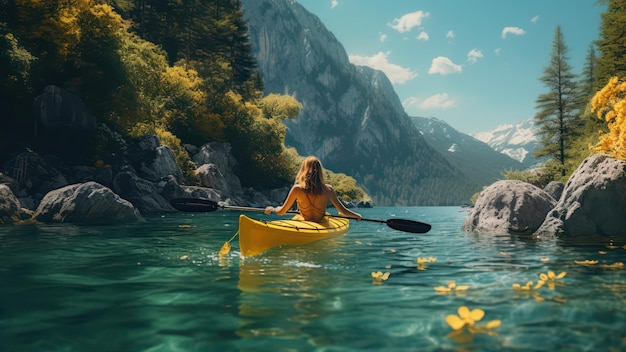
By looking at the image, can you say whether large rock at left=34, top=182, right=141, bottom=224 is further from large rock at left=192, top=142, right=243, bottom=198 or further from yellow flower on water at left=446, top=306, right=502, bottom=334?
large rock at left=192, top=142, right=243, bottom=198

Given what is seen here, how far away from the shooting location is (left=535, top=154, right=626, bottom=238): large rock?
40.0ft

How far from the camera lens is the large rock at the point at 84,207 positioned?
55.8ft

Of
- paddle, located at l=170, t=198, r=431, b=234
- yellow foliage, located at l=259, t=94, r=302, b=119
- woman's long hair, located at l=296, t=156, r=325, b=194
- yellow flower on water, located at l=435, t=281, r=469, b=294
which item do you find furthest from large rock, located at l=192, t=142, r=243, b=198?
yellow flower on water, located at l=435, t=281, r=469, b=294

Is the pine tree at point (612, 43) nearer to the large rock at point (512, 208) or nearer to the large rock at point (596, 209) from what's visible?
the large rock at point (512, 208)

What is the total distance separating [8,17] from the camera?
87.4ft

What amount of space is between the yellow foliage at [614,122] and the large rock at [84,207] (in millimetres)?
18102

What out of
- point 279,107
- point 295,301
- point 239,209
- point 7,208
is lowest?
point 295,301

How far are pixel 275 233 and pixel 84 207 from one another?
38.5ft

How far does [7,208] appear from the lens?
637 inches

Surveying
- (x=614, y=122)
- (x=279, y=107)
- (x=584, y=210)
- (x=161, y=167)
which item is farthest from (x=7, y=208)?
(x=279, y=107)

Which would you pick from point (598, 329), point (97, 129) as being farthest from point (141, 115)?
point (598, 329)

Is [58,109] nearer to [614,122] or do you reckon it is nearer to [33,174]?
[33,174]

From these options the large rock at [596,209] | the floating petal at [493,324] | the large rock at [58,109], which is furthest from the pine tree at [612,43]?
the large rock at [58,109]

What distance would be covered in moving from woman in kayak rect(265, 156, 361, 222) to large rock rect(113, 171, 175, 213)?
60.9 feet
